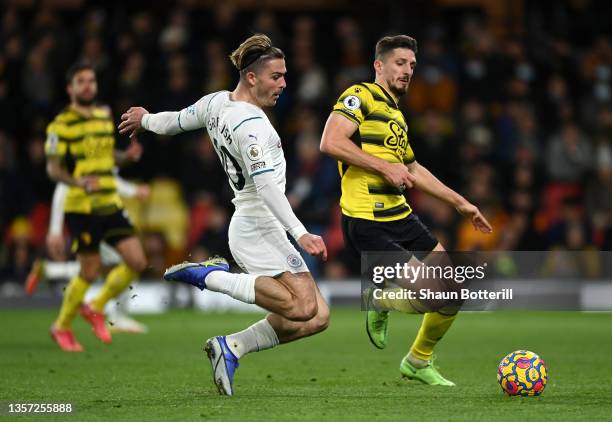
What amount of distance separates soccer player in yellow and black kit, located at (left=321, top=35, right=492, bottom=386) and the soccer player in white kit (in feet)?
2.29

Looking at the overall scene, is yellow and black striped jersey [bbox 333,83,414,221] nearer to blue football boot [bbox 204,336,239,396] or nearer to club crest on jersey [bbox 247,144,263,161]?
club crest on jersey [bbox 247,144,263,161]

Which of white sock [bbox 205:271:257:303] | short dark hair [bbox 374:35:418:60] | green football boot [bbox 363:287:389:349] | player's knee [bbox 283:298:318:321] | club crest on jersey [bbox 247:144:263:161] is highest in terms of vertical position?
short dark hair [bbox 374:35:418:60]

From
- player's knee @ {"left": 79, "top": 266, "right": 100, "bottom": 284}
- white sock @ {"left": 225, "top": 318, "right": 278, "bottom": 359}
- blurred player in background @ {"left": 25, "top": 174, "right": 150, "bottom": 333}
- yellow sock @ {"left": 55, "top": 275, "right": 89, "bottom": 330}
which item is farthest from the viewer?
blurred player in background @ {"left": 25, "top": 174, "right": 150, "bottom": 333}

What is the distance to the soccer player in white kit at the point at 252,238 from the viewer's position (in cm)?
749

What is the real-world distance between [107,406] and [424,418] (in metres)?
1.86

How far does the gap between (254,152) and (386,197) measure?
1.39 metres

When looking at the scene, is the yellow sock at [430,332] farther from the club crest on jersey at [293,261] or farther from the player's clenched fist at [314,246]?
the player's clenched fist at [314,246]

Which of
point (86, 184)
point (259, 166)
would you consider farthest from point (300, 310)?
point (86, 184)

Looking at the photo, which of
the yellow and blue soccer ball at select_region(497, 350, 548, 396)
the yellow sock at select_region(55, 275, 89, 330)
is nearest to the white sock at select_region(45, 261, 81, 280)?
the yellow sock at select_region(55, 275, 89, 330)

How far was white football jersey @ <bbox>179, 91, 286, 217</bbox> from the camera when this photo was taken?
731cm

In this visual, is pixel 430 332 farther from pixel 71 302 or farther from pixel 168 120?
pixel 71 302

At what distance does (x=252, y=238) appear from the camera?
7.73m

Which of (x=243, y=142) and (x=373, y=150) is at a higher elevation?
(x=243, y=142)

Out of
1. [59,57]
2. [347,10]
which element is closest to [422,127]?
[347,10]
